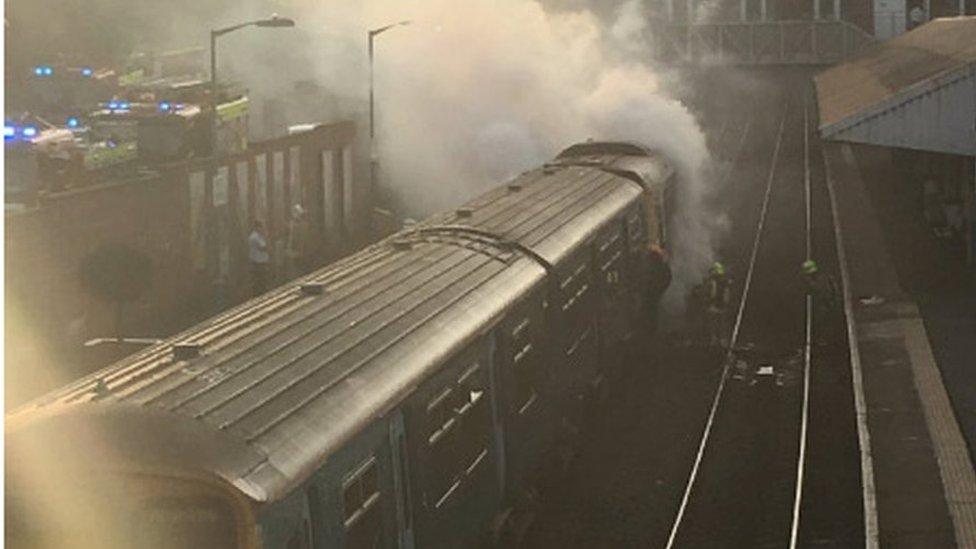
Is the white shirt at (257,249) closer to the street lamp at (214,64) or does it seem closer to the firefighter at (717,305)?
the street lamp at (214,64)

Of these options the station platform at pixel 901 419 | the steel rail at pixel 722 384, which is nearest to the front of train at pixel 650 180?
the steel rail at pixel 722 384

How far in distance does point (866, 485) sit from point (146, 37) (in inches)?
2211

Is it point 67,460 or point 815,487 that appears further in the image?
A: point 815,487

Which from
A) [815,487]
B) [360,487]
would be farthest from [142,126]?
[360,487]

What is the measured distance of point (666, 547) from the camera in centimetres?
1658

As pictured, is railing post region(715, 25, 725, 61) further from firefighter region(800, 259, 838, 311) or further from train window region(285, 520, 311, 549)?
train window region(285, 520, 311, 549)

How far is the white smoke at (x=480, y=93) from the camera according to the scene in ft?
108

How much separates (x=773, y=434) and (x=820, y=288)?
8.56 metres

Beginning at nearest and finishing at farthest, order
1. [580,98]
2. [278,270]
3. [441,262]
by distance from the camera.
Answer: [441,262], [278,270], [580,98]

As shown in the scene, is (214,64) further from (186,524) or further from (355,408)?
(186,524)

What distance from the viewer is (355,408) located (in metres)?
10.1

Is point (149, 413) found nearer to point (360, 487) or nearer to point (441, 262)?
point (360, 487)

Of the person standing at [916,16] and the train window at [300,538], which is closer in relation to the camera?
the train window at [300,538]

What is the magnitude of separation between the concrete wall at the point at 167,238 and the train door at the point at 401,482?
7.97 metres
